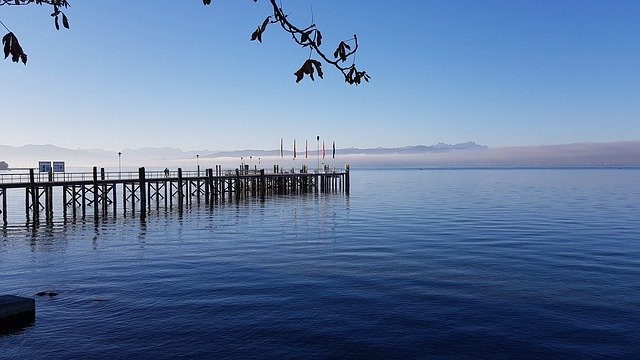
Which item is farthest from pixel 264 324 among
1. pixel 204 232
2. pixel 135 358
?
pixel 204 232

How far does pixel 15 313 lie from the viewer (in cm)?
1423

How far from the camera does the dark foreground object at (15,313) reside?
14.0 meters

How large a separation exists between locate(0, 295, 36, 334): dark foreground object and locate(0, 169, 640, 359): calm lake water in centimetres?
42

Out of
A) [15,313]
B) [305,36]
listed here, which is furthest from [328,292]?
[305,36]

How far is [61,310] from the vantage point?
15734 millimetres

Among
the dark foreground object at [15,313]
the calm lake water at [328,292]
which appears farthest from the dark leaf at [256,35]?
the dark foreground object at [15,313]

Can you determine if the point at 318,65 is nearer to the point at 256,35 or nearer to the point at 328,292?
the point at 256,35

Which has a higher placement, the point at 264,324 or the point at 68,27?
the point at 68,27

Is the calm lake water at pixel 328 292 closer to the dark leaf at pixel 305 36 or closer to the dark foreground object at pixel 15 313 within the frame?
the dark foreground object at pixel 15 313

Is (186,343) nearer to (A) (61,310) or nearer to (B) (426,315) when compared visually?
(A) (61,310)

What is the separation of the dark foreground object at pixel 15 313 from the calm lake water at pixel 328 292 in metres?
0.42

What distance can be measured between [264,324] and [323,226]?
24.7 meters

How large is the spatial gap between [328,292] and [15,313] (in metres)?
9.88

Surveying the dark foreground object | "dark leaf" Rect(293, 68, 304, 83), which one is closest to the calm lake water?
the dark foreground object
